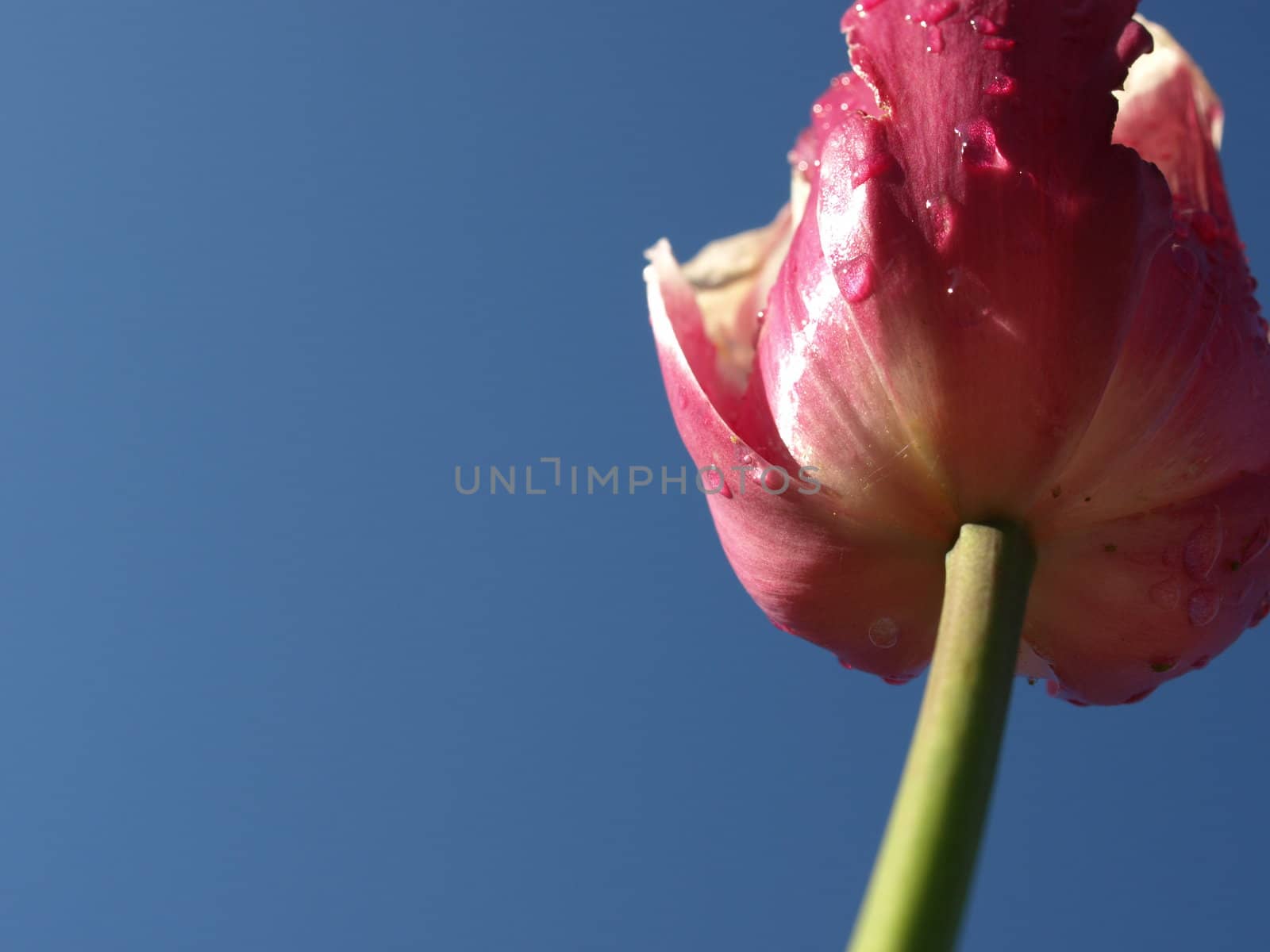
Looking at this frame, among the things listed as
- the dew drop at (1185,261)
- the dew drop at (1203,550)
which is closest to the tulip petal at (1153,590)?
the dew drop at (1203,550)

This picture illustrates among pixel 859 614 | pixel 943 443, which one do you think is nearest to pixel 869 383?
pixel 943 443

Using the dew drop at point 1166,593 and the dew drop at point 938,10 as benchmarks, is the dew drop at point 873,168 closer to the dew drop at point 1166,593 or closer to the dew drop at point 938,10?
the dew drop at point 938,10

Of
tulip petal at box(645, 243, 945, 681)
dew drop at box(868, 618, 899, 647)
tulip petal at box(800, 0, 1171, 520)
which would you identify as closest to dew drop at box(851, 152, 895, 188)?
tulip petal at box(800, 0, 1171, 520)

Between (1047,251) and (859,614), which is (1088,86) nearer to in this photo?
(1047,251)

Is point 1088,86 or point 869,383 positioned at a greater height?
point 1088,86

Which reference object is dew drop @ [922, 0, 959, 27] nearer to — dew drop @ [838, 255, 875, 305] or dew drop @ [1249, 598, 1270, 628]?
dew drop @ [838, 255, 875, 305]

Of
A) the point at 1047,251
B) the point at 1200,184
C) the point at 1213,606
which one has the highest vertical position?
the point at 1200,184

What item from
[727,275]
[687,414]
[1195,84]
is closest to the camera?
[687,414]

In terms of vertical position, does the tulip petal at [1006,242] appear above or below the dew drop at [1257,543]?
above
